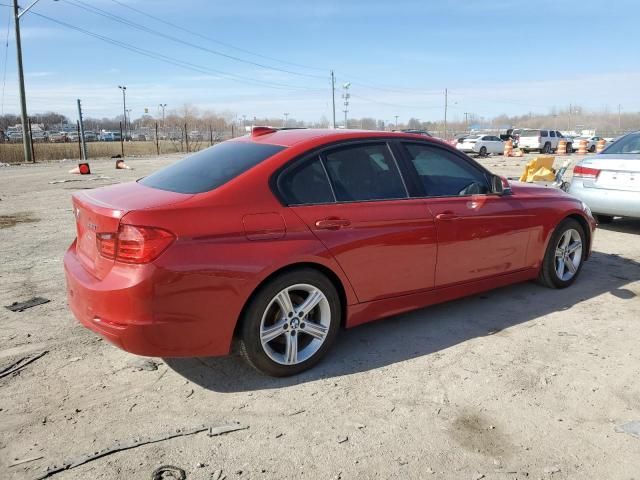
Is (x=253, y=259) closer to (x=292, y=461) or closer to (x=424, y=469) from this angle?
(x=292, y=461)

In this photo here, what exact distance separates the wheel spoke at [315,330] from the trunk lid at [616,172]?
228 inches

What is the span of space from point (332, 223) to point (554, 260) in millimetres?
2766

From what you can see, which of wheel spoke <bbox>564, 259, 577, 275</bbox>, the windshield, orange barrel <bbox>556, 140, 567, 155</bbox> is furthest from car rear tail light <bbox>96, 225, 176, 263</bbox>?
orange barrel <bbox>556, 140, 567, 155</bbox>

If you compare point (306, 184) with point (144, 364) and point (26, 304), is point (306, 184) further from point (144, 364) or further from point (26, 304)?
point (26, 304)

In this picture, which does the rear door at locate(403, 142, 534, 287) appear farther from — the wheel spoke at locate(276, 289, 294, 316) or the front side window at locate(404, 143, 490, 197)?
the wheel spoke at locate(276, 289, 294, 316)

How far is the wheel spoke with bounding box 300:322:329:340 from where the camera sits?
3568 millimetres

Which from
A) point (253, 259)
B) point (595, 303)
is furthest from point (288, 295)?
point (595, 303)

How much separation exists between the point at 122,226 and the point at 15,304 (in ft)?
8.19

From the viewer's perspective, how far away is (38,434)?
2.88 metres

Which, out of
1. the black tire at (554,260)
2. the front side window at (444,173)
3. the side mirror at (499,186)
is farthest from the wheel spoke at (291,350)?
the black tire at (554,260)

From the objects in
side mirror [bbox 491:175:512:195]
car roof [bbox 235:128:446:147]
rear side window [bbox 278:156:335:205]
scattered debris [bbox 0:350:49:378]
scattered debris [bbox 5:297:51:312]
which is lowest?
scattered debris [bbox 0:350:49:378]

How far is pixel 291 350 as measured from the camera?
352 cm

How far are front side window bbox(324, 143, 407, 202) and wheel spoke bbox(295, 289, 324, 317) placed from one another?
0.67 meters

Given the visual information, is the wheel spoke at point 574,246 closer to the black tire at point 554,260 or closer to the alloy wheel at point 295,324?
the black tire at point 554,260
